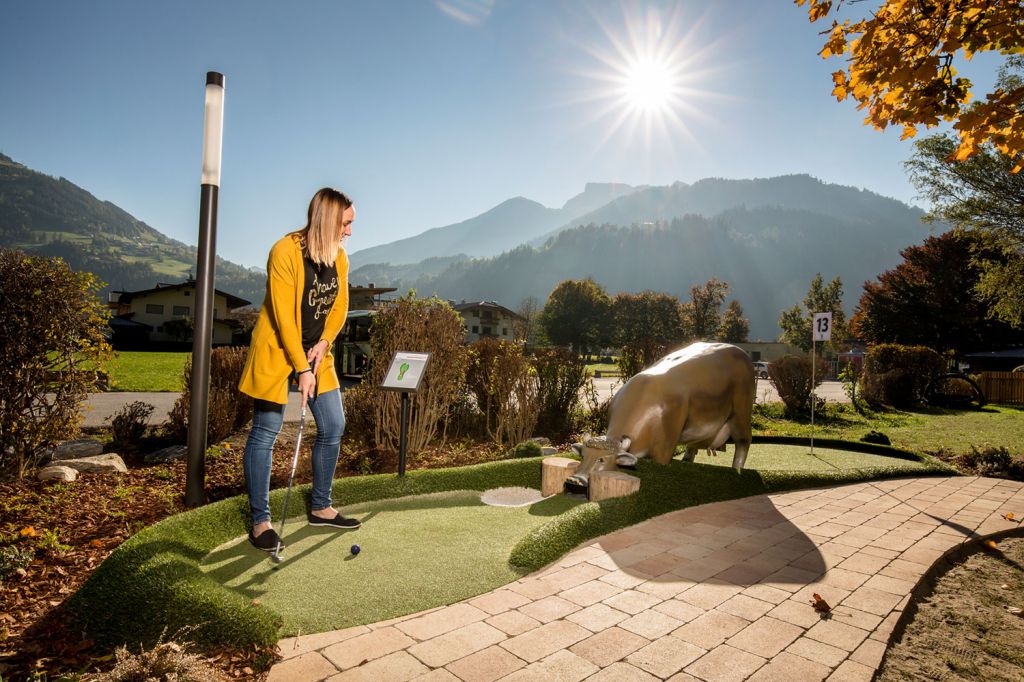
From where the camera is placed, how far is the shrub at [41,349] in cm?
425

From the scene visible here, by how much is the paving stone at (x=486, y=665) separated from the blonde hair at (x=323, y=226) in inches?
91.3

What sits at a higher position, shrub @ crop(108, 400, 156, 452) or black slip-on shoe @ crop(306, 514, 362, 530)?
shrub @ crop(108, 400, 156, 452)

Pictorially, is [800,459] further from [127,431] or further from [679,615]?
[127,431]

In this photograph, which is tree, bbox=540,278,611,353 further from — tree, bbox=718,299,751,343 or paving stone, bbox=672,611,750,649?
paving stone, bbox=672,611,750,649

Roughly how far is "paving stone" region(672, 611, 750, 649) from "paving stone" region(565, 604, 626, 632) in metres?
0.26

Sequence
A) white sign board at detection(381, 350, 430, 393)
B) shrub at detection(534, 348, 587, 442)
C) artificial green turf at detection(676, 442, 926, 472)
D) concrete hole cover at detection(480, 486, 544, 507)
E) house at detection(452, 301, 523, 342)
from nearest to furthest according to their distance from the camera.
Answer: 1. white sign board at detection(381, 350, 430, 393)
2. concrete hole cover at detection(480, 486, 544, 507)
3. artificial green turf at detection(676, 442, 926, 472)
4. shrub at detection(534, 348, 587, 442)
5. house at detection(452, 301, 523, 342)

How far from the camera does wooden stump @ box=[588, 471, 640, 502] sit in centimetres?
422

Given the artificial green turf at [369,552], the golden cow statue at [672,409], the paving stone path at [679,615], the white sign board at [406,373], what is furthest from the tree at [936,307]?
the white sign board at [406,373]

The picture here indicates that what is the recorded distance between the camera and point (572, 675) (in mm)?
2051

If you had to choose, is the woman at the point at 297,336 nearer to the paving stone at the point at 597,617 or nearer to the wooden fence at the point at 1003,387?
the paving stone at the point at 597,617

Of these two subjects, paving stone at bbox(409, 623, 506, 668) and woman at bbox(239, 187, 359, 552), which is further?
woman at bbox(239, 187, 359, 552)

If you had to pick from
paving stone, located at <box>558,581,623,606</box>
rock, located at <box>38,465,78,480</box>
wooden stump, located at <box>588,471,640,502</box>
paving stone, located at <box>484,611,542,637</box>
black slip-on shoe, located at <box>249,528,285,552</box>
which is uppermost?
wooden stump, located at <box>588,471,640,502</box>

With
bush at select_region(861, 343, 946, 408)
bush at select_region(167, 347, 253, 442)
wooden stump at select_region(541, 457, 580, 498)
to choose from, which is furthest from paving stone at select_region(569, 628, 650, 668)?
bush at select_region(861, 343, 946, 408)

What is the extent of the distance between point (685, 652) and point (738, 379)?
11.6ft
